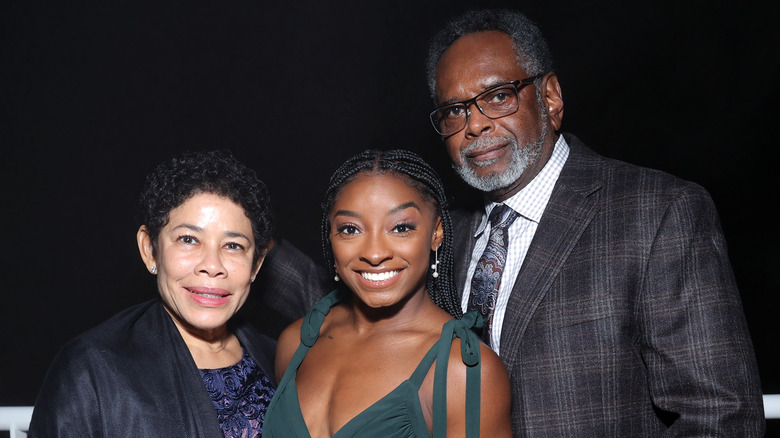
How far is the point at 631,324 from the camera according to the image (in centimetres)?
210

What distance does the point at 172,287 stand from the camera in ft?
6.94

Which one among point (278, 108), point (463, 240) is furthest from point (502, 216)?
point (278, 108)

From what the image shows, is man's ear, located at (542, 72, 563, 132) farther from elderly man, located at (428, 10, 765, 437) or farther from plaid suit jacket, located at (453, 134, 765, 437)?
plaid suit jacket, located at (453, 134, 765, 437)

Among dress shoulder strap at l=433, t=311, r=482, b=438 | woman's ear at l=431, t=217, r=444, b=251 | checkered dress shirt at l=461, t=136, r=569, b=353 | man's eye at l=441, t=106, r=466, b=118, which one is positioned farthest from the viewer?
man's eye at l=441, t=106, r=466, b=118

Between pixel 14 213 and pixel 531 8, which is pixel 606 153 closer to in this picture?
pixel 531 8

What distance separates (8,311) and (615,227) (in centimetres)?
345

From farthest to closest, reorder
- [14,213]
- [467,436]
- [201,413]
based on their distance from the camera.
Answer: [14,213]
[201,413]
[467,436]

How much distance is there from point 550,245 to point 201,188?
45.0 inches

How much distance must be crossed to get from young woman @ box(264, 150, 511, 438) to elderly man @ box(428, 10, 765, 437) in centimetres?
26

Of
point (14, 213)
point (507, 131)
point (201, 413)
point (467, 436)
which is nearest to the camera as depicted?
point (467, 436)

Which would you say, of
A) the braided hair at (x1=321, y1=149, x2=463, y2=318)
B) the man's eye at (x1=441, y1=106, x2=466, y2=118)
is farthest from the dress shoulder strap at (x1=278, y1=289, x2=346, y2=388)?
the man's eye at (x1=441, y1=106, x2=466, y2=118)

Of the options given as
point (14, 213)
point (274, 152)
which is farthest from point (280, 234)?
point (14, 213)

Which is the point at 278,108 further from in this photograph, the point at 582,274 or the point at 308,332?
the point at 582,274

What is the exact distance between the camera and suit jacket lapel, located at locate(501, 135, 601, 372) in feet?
7.07
